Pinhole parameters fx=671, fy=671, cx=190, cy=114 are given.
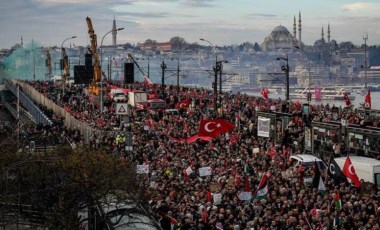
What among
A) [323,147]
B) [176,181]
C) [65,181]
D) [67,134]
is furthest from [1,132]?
[65,181]

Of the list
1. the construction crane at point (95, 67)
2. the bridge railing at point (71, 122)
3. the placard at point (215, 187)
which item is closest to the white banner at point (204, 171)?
the placard at point (215, 187)

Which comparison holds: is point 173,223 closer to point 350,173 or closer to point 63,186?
point 63,186

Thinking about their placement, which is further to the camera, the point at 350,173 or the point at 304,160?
the point at 304,160

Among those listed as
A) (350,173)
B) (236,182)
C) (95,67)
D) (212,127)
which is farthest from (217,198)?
(95,67)

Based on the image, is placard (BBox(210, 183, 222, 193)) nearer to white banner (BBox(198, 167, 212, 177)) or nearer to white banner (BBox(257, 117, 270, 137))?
white banner (BBox(198, 167, 212, 177))

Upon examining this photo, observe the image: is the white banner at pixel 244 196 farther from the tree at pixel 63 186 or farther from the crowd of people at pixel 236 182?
the tree at pixel 63 186

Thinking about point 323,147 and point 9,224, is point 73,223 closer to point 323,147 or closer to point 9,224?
point 9,224

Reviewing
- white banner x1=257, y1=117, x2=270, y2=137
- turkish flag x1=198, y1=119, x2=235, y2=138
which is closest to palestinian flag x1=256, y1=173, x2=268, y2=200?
turkish flag x1=198, y1=119, x2=235, y2=138
